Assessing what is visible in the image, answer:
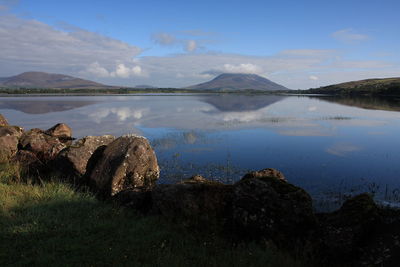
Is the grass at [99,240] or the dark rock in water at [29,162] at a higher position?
the dark rock in water at [29,162]

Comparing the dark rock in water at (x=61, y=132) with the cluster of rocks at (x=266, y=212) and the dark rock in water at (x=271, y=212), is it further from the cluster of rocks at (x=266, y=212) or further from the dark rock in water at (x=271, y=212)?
the dark rock in water at (x=271, y=212)

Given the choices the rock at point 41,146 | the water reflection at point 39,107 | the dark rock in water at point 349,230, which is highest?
the water reflection at point 39,107

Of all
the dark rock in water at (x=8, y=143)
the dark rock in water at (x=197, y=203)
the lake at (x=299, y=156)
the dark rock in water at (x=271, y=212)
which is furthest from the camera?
the dark rock in water at (x=8, y=143)

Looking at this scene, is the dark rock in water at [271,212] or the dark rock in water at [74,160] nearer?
the dark rock in water at [271,212]

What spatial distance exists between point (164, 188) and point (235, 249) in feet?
12.3

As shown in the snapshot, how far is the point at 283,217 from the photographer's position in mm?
9406

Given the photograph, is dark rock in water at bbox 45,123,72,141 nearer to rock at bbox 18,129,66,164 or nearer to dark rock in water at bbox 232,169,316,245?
rock at bbox 18,129,66,164

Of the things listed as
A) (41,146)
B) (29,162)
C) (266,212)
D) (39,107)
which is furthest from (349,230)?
(39,107)

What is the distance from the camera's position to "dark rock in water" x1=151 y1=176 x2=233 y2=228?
33.5ft

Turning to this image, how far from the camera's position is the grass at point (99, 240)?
26.0 feet

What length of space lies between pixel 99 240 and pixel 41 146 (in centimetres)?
1473

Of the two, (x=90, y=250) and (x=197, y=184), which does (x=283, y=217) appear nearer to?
(x=197, y=184)

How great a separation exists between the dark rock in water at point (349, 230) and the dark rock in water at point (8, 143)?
19221mm

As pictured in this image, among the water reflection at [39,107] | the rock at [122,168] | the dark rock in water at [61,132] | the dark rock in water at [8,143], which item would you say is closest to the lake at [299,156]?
the rock at [122,168]
